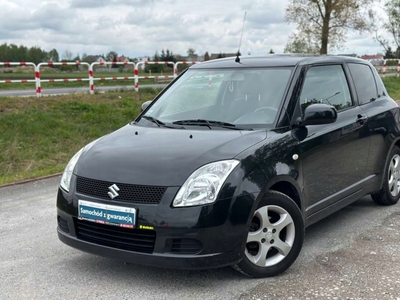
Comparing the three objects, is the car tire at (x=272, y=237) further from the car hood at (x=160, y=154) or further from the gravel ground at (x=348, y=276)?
the car hood at (x=160, y=154)

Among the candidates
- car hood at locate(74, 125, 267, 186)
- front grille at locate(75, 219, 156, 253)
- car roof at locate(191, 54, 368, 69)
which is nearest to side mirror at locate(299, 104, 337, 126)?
car hood at locate(74, 125, 267, 186)

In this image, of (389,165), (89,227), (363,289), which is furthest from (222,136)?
(389,165)

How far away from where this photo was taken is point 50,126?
39.8 feet

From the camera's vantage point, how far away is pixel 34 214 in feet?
19.6

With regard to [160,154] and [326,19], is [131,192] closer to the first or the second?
[160,154]

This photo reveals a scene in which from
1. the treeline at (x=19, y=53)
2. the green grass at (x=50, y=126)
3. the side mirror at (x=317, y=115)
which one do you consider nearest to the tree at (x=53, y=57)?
the treeline at (x=19, y=53)

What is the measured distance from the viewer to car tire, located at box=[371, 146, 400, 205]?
19.7 ft

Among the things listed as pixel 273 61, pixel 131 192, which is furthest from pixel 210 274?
pixel 273 61

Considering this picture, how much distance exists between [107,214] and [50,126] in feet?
29.1

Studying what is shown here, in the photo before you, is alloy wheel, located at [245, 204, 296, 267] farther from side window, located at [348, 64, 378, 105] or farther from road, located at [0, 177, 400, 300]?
side window, located at [348, 64, 378, 105]

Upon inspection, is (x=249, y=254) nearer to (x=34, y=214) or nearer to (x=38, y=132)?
(x=34, y=214)

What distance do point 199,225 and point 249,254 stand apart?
0.57m

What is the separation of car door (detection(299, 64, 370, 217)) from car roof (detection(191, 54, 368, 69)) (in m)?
0.09

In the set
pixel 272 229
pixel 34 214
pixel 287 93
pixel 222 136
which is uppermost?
pixel 287 93
